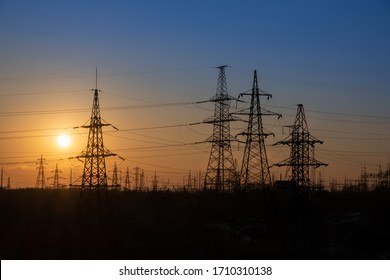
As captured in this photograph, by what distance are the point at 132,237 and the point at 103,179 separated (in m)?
4.44

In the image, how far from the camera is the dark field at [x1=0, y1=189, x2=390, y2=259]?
124 ft

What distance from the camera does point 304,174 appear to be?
130 feet

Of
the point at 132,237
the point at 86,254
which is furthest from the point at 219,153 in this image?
the point at 86,254

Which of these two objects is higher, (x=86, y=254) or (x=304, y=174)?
(x=304, y=174)

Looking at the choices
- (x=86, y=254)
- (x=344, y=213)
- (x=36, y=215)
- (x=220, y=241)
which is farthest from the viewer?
(x=344, y=213)

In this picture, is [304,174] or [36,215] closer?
[304,174]

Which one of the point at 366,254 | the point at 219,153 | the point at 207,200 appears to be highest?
the point at 219,153

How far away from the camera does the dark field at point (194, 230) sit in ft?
124

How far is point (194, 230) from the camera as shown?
43.2 meters

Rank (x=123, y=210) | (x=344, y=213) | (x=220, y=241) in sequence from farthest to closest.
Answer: (x=344, y=213)
(x=123, y=210)
(x=220, y=241)

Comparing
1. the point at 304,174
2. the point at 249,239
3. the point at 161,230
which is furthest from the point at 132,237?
the point at 304,174

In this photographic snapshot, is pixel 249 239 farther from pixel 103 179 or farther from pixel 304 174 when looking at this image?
pixel 103 179

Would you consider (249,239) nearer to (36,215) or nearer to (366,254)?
(366,254)

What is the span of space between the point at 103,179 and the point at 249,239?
11845mm
